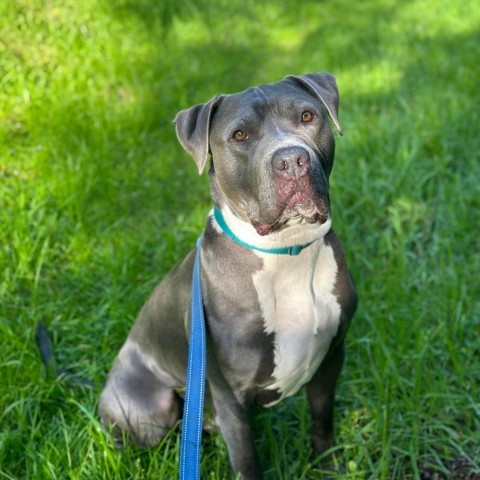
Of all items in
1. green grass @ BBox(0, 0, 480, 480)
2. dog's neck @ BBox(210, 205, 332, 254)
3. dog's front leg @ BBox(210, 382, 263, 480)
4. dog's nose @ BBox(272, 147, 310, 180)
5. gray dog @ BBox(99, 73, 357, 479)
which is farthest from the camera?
green grass @ BBox(0, 0, 480, 480)

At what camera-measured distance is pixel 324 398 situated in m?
2.81

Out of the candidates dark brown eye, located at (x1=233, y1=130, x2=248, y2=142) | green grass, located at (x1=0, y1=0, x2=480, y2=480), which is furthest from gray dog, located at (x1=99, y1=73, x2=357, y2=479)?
green grass, located at (x1=0, y1=0, x2=480, y2=480)

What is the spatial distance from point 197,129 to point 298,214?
51cm

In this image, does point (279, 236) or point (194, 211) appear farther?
point (194, 211)

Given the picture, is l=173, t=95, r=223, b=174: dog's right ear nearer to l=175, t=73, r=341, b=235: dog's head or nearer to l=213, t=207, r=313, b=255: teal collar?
l=175, t=73, r=341, b=235: dog's head

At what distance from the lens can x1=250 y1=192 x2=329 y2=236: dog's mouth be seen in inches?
87.9

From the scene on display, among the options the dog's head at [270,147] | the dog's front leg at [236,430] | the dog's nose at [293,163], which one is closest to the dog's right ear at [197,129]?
the dog's head at [270,147]

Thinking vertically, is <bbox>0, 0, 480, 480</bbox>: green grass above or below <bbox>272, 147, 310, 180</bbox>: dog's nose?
below

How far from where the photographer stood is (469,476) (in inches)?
108

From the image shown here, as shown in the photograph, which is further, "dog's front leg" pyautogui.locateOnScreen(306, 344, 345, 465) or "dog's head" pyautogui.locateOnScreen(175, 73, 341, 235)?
"dog's front leg" pyautogui.locateOnScreen(306, 344, 345, 465)

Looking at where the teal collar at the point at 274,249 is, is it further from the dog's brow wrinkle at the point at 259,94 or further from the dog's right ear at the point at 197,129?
the dog's brow wrinkle at the point at 259,94

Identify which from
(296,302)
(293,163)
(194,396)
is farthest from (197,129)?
(194,396)

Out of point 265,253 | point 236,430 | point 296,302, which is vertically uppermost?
point 265,253

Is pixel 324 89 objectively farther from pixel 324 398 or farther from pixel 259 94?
pixel 324 398
